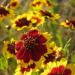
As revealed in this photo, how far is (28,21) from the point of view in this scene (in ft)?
6.26

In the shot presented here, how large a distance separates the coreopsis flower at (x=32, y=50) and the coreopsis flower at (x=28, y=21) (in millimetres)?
367

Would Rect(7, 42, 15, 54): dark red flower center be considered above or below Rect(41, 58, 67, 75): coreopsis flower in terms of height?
below

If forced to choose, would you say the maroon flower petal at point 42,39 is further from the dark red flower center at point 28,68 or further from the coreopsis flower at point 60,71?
the coreopsis flower at point 60,71

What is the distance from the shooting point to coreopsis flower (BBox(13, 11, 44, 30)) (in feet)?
6.07

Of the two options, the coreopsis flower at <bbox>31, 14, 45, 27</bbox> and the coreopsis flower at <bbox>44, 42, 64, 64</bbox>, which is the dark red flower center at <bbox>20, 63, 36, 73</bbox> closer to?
the coreopsis flower at <bbox>44, 42, 64, 64</bbox>

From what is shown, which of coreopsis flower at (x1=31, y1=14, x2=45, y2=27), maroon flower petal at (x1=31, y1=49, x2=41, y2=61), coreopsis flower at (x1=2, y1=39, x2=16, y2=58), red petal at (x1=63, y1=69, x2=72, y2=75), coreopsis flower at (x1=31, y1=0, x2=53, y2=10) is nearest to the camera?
red petal at (x1=63, y1=69, x2=72, y2=75)

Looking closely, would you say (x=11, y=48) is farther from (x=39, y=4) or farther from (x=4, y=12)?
(x=39, y=4)

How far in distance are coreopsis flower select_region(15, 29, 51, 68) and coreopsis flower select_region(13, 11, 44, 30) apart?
1.20 ft

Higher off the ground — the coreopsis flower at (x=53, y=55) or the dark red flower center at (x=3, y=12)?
the dark red flower center at (x=3, y=12)

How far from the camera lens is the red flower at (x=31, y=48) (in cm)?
136

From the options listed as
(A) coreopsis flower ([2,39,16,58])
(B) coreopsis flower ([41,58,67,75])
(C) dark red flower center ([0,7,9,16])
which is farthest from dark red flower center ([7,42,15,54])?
(C) dark red flower center ([0,7,9,16])

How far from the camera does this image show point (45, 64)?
139cm

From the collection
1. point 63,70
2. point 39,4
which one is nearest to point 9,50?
point 63,70

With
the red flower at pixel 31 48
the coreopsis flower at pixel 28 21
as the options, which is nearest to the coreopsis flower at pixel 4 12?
the coreopsis flower at pixel 28 21
